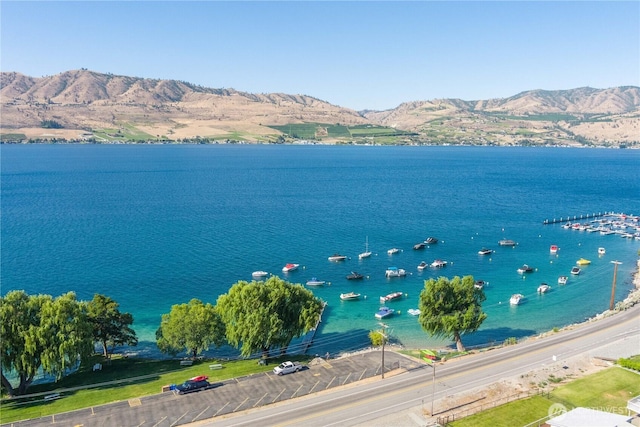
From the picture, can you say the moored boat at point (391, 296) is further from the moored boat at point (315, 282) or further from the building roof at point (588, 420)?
the building roof at point (588, 420)

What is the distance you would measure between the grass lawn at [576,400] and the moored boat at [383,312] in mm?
37411

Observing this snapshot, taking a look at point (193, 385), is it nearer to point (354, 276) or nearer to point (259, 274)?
point (259, 274)

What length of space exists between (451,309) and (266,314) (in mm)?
29425

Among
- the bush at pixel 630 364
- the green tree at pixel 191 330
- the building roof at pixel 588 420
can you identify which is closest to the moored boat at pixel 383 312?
the green tree at pixel 191 330

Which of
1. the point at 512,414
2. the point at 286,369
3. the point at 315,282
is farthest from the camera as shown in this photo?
the point at 315,282

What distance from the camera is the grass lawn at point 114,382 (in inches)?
2012

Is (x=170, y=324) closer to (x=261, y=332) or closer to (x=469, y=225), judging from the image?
(x=261, y=332)

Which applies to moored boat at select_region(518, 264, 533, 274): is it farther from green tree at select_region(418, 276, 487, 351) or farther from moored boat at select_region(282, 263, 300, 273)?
moored boat at select_region(282, 263, 300, 273)

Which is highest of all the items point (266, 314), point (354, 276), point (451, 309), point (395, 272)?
point (266, 314)

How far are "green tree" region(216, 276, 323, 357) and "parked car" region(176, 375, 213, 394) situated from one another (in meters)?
10.9

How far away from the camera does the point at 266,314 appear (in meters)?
65.2

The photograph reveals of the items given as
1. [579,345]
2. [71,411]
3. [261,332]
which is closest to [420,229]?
[579,345]

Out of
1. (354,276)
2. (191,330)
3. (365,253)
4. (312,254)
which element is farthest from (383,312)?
(312,254)

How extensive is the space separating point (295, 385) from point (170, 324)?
23.0 m
